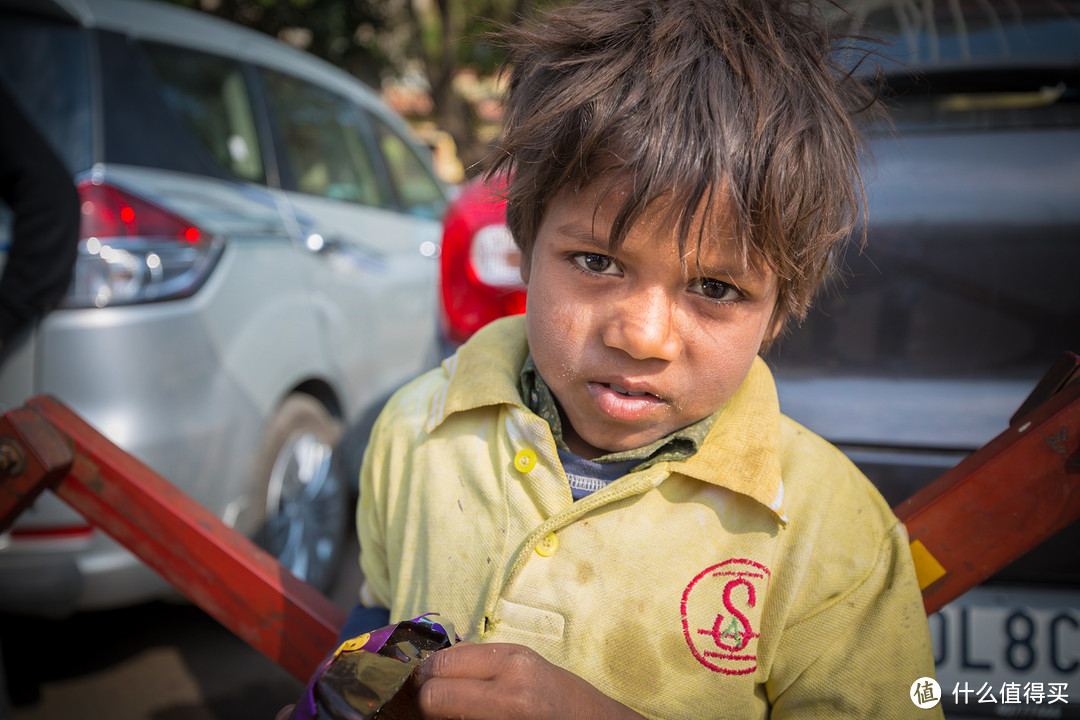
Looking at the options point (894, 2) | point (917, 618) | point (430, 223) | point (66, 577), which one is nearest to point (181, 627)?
point (66, 577)

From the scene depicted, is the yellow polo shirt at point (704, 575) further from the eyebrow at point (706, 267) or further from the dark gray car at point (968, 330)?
the dark gray car at point (968, 330)

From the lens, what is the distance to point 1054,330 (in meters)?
1.63

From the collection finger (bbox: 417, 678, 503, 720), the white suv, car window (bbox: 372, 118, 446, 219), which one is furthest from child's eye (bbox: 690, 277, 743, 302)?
car window (bbox: 372, 118, 446, 219)

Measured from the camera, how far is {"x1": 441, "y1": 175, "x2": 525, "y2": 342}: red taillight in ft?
6.90

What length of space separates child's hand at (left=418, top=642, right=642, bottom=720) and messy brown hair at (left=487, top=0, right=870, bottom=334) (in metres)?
0.49

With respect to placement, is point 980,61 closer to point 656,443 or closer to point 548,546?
point 656,443

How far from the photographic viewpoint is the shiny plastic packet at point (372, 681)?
0.84 metres

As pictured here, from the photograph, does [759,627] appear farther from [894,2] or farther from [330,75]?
[330,75]

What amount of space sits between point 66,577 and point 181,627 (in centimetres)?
84

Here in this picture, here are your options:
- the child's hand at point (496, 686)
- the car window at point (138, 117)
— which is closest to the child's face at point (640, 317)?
the child's hand at point (496, 686)

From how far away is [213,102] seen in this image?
9.61 ft

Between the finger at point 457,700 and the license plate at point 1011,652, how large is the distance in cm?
107

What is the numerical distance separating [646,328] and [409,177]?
382 centimetres

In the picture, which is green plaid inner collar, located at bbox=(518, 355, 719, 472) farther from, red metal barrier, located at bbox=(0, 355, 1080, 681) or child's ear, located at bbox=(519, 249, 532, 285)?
red metal barrier, located at bbox=(0, 355, 1080, 681)
